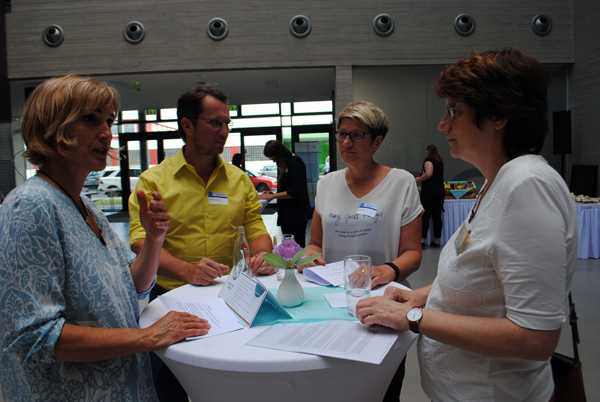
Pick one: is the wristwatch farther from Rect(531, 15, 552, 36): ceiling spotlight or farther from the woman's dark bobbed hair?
Rect(531, 15, 552, 36): ceiling spotlight

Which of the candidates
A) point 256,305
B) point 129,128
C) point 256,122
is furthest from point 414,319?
point 129,128

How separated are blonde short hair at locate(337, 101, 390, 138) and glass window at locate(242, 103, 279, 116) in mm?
11102

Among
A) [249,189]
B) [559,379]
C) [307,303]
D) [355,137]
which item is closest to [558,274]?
[559,379]

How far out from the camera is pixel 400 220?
2016 millimetres

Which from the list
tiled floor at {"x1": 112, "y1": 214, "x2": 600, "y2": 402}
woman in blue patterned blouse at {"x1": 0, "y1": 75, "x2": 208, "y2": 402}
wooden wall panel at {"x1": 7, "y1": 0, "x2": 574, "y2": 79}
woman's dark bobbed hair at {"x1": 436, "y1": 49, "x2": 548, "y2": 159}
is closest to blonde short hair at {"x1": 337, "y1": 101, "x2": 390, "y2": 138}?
woman's dark bobbed hair at {"x1": 436, "y1": 49, "x2": 548, "y2": 159}

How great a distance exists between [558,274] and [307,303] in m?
0.80

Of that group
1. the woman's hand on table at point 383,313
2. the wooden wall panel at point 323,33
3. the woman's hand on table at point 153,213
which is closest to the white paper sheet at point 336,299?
the woman's hand on table at point 383,313

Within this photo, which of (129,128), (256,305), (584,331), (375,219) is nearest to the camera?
(256,305)

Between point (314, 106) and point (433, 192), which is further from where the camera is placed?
point (314, 106)

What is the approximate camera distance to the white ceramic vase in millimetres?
1451

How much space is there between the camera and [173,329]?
1183 millimetres

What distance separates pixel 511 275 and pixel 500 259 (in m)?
0.04

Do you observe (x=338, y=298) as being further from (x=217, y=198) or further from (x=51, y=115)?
(x=51, y=115)

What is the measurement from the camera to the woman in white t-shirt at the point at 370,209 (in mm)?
2010
